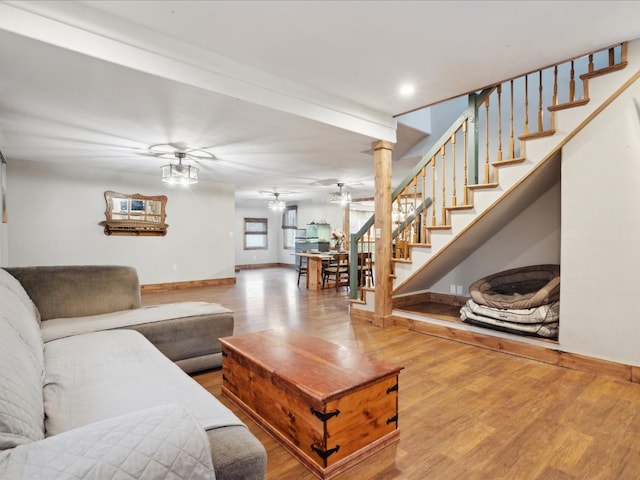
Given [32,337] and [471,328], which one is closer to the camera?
[32,337]

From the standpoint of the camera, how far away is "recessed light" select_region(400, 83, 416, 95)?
334 cm

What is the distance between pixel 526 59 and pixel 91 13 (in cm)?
332

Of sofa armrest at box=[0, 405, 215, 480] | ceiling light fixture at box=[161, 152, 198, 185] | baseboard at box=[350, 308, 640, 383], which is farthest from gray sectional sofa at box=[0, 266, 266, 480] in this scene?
baseboard at box=[350, 308, 640, 383]

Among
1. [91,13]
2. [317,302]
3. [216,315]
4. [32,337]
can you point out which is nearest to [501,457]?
[216,315]

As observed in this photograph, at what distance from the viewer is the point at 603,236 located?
2730 mm

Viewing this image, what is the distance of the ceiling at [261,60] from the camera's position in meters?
2.23

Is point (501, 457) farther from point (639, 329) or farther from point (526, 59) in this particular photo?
point (526, 59)

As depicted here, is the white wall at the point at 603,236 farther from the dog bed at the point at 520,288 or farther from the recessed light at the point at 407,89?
the recessed light at the point at 407,89

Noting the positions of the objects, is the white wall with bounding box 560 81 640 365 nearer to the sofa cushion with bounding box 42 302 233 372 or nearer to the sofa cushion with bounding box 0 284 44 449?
the sofa cushion with bounding box 42 302 233 372

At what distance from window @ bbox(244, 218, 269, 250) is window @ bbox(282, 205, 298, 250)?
660 mm

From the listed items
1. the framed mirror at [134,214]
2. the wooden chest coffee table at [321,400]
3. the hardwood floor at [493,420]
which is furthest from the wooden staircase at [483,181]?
the framed mirror at [134,214]

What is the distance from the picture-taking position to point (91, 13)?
7.41ft

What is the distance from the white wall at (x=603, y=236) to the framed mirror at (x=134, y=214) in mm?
6568

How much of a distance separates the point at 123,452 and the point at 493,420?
2.05 metres
